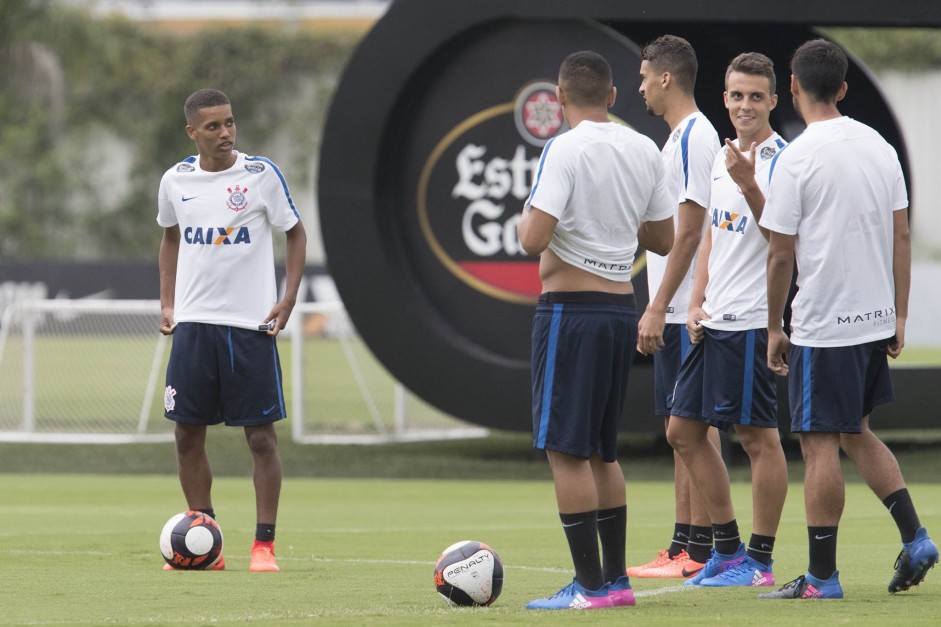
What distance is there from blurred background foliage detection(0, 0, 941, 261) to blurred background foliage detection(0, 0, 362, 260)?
4 cm

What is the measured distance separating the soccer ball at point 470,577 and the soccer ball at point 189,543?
1585 mm

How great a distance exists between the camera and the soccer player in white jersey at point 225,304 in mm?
7547

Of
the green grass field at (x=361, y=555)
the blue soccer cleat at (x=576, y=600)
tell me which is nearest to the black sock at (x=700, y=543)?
the green grass field at (x=361, y=555)

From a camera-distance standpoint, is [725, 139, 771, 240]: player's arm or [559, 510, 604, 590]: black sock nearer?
[559, 510, 604, 590]: black sock

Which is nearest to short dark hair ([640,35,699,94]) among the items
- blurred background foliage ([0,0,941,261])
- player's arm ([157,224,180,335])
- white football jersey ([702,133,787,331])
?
white football jersey ([702,133,787,331])

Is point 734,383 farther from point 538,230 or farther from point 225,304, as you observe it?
point 225,304

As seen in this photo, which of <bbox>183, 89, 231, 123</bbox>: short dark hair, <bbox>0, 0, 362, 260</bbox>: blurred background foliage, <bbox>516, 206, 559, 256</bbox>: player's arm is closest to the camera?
<bbox>516, 206, 559, 256</bbox>: player's arm

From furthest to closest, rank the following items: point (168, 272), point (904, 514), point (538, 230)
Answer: point (168, 272) < point (904, 514) < point (538, 230)

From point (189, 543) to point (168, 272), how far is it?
1472 millimetres

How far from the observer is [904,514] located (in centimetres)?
627

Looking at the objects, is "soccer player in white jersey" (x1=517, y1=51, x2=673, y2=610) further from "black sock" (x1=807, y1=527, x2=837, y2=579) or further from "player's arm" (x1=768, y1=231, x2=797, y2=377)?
"black sock" (x1=807, y1=527, x2=837, y2=579)

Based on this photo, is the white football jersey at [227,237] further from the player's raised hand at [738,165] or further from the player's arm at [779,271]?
the player's arm at [779,271]

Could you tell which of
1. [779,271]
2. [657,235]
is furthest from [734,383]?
[657,235]

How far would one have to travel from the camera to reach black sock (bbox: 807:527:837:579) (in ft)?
20.0
